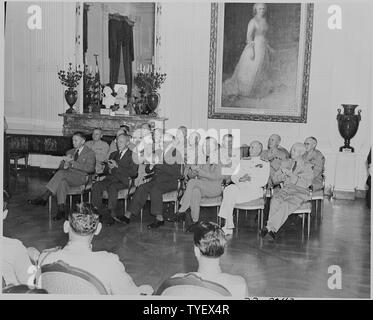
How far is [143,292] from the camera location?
450 centimetres

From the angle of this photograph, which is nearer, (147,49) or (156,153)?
(156,153)

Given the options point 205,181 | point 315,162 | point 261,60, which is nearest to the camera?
point 205,181

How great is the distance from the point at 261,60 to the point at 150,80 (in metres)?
1.79

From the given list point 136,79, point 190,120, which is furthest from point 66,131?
point 190,120

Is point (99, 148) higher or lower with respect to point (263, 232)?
higher

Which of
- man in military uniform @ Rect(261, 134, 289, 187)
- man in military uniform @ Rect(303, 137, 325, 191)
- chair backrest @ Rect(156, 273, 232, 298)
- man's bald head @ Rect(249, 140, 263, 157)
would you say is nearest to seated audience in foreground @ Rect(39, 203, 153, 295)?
chair backrest @ Rect(156, 273, 232, 298)

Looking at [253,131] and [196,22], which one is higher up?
[196,22]

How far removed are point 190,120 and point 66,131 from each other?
200cm

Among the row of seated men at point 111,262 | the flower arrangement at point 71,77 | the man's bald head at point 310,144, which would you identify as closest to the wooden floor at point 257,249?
the man's bald head at point 310,144

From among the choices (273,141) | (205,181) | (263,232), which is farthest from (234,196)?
(273,141)

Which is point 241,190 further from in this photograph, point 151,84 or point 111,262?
point 151,84

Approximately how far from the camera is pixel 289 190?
22.1ft

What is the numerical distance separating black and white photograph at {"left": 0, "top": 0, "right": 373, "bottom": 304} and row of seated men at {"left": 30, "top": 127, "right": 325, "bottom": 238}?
0.02 metres
